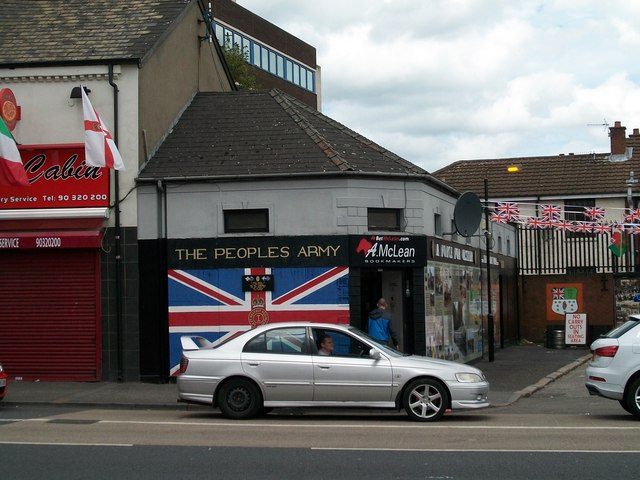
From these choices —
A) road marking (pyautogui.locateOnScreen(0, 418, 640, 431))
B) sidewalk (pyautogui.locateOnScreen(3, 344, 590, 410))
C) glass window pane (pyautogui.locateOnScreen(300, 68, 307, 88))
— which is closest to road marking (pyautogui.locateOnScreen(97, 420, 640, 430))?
road marking (pyautogui.locateOnScreen(0, 418, 640, 431))

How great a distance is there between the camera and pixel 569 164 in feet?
155

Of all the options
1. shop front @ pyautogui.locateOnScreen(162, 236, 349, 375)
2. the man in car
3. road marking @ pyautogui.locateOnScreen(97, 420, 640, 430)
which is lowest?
road marking @ pyautogui.locateOnScreen(97, 420, 640, 430)

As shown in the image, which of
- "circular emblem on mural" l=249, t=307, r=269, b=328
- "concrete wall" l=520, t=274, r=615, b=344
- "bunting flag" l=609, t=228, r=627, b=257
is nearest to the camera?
"circular emblem on mural" l=249, t=307, r=269, b=328

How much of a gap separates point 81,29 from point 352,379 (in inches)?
466

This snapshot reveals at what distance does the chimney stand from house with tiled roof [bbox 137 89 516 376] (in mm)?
28913

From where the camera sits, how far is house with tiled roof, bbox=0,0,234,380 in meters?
19.8

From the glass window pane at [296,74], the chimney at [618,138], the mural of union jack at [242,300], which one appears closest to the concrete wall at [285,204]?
the mural of union jack at [242,300]

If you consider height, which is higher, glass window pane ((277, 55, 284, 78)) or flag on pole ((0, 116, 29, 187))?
glass window pane ((277, 55, 284, 78))

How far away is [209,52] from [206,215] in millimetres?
8056

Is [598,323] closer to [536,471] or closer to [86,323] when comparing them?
[86,323]

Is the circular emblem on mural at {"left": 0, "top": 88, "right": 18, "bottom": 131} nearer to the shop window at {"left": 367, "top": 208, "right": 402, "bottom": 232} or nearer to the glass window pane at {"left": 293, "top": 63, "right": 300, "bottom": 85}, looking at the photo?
the shop window at {"left": 367, "top": 208, "right": 402, "bottom": 232}

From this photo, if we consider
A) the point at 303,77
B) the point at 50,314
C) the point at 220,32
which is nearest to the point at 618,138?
the point at 220,32

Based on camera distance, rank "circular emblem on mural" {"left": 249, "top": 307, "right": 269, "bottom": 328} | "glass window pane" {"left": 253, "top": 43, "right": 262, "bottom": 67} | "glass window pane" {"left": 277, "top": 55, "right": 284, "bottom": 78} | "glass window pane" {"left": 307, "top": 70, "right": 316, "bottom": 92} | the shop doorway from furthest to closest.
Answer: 1. "glass window pane" {"left": 307, "top": 70, "right": 316, "bottom": 92}
2. "glass window pane" {"left": 277, "top": 55, "right": 284, "bottom": 78}
3. "glass window pane" {"left": 253, "top": 43, "right": 262, "bottom": 67}
4. the shop doorway
5. "circular emblem on mural" {"left": 249, "top": 307, "right": 269, "bottom": 328}

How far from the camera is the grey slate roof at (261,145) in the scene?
20.0 m
